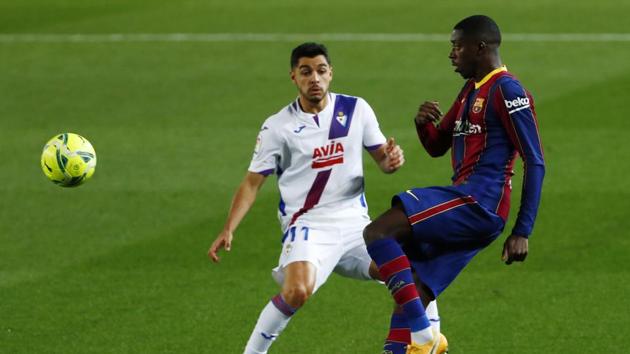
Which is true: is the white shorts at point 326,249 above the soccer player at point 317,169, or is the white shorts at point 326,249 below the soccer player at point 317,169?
below

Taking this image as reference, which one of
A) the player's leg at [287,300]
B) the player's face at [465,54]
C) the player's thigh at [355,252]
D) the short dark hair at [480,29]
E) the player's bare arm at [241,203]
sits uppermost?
the short dark hair at [480,29]

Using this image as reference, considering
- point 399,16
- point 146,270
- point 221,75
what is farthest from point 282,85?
point 146,270

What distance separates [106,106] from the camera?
50.4 feet

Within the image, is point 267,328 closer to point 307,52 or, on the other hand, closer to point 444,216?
point 444,216

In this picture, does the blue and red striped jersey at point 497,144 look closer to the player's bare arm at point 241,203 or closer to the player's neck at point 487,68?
the player's neck at point 487,68

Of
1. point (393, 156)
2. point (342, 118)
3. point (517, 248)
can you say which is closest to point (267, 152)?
point (342, 118)

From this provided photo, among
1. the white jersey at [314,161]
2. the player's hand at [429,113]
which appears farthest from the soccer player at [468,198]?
the white jersey at [314,161]

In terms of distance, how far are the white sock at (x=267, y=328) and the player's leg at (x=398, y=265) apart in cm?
66

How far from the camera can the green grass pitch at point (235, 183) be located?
8.81m

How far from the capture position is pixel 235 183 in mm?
12359

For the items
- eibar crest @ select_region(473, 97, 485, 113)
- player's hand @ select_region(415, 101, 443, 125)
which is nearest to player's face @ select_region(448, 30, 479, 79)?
eibar crest @ select_region(473, 97, 485, 113)

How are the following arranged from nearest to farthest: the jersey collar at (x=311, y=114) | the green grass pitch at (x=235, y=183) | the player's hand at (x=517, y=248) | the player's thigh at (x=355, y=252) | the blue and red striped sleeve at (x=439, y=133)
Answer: the player's hand at (x=517, y=248)
the blue and red striped sleeve at (x=439, y=133)
the player's thigh at (x=355, y=252)
the jersey collar at (x=311, y=114)
the green grass pitch at (x=235, y=183)

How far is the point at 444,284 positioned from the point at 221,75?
9612 millimetres

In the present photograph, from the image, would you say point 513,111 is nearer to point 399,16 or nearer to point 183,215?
point 183,215
